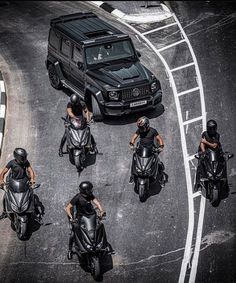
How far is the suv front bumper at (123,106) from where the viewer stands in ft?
64.0

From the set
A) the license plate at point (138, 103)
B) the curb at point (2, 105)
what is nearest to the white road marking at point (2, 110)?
the curb at point (2, 105)

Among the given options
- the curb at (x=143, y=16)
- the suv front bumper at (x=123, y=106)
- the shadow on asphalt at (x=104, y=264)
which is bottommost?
the shadow on asphalt at (x=104, y=264)

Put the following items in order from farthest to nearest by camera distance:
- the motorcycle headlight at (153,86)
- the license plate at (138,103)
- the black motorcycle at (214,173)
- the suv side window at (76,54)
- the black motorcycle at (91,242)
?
the suv side window at (76,54) → the motorcycle headlight at (153,86) → the license plate at (138,103) → the black motorcycle at (214,173) → the black motorcycle at (91,242)

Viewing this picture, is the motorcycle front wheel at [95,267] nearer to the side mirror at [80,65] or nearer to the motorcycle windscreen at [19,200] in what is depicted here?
the motorcycle windscreen at [19,200]

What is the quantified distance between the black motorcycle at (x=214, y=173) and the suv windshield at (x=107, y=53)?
586 cm

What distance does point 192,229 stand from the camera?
15.2m

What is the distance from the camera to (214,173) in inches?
616

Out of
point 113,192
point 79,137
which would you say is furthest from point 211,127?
point 79,137

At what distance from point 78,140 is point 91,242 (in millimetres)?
4714

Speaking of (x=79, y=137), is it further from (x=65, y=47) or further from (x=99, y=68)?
(x=65, y=47)

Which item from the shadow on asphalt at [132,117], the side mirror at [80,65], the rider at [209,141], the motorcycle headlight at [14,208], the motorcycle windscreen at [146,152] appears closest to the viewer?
the motorcycle headlight at [14,208]

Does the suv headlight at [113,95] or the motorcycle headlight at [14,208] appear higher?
the suv headlight at [113,95]

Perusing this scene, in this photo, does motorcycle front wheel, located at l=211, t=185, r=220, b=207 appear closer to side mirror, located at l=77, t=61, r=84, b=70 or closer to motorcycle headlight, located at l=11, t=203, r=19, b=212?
motorcycle headlight, located at l=11, t=203, r=19, b=212

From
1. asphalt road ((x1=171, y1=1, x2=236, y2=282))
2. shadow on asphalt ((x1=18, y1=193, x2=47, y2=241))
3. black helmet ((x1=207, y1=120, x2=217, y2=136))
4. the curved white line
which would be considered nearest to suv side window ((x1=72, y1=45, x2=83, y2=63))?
the curved white line
